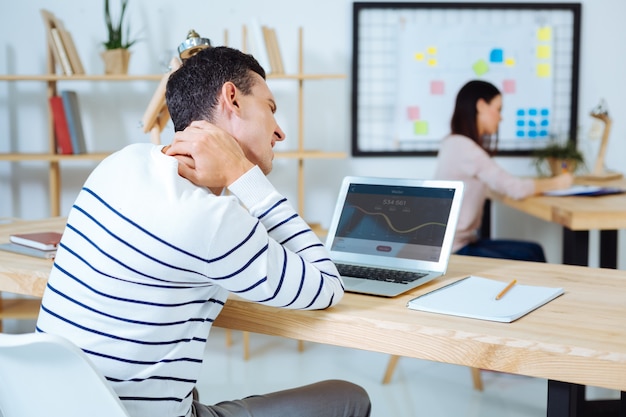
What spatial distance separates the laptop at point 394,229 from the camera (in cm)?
153

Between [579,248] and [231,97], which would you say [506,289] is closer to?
[231,97]

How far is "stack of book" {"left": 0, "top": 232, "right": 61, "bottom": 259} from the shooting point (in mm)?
1677

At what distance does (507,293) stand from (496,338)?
26cm

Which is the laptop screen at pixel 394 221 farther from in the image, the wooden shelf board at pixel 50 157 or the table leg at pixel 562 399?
the wooden shelf board at pixel 50 157

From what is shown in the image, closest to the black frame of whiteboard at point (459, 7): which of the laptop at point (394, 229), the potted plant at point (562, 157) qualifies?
the potted plant at point (562, 157)

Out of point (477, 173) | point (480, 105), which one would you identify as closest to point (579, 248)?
point (477, 173)

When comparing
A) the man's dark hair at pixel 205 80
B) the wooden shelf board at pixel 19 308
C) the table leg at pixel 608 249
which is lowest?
the wooden shelf board at pixel 19 308

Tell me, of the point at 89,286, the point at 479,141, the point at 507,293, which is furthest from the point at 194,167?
the point at 479,141

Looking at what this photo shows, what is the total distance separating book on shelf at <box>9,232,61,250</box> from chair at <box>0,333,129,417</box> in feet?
2.23

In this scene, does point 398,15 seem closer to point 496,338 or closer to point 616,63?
point 616,63

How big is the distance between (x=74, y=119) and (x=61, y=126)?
7cm

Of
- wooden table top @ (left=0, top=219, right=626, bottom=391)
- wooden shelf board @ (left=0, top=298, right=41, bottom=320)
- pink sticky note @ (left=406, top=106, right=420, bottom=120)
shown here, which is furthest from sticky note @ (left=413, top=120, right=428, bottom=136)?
wooden table top @ (left=0, top=219, right=626, bottom=391)

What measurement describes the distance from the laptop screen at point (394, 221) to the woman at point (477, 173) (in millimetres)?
1484

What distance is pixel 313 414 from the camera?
1.37 metres
